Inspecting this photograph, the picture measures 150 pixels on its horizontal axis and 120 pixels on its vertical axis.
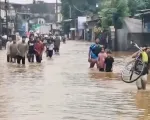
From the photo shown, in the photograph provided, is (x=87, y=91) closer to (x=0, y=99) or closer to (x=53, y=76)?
(x=0, y=99)

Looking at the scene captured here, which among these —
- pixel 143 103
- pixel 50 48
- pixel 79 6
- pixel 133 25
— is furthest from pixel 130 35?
pixel 79 6

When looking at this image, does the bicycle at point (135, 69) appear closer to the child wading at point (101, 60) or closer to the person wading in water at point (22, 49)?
the child wading at point (101, 60)

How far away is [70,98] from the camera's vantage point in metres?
12.9

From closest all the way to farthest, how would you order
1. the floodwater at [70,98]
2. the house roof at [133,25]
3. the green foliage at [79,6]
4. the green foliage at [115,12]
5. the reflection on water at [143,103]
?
the floodwater at [70,98] < the reflection on water at [143,103] < the green foliage at [115,12] < the house roof at [133,25] < the green foliage at [79,6]

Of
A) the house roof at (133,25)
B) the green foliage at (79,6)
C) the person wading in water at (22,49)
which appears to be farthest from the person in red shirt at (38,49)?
the green foliage at (79,6)

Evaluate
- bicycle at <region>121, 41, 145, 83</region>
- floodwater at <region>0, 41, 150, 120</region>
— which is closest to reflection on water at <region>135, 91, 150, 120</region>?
floodwater at <region>0, 41, 150, 120</region>

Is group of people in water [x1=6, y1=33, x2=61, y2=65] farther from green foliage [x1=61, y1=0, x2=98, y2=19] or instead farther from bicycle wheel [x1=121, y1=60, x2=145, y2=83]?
green foliage [x1=61, y1=0, x2=98, y2=19]

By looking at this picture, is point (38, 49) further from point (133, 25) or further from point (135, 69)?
point (133, 25)

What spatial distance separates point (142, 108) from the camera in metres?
11.5

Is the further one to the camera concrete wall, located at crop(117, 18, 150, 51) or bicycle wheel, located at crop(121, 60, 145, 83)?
concrete wall, located at crop(117, 18, 150, 51)

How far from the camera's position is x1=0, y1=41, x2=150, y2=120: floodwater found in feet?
34.1

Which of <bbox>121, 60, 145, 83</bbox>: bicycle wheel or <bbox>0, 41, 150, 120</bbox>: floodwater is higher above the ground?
<bbox>121, 60, 145, 83</bbox>: bicycle wheel

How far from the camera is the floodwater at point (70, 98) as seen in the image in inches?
409

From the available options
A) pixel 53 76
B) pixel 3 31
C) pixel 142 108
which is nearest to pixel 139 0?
pixel 3 31
